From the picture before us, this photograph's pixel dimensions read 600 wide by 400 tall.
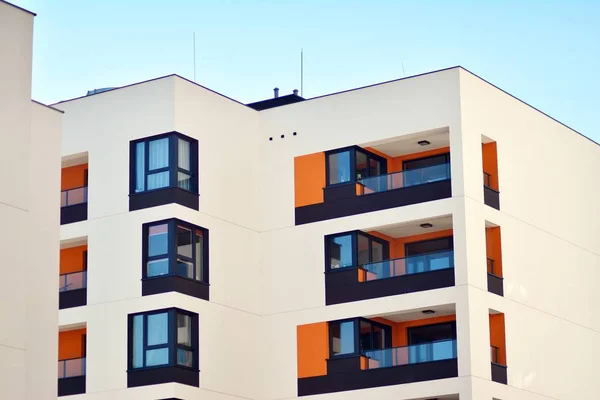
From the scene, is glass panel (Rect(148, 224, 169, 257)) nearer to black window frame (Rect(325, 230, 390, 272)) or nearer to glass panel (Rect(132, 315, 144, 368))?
glass panel (Rect(132, 315, 144, 368))

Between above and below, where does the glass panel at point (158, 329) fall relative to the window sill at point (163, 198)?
below

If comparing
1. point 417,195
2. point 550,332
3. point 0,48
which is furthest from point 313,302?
point 0,48

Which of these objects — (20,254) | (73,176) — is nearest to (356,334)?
(73,176)

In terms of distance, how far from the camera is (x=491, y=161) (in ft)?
168

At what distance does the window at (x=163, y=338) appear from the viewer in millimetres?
48094

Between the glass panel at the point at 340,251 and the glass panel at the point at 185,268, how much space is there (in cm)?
499

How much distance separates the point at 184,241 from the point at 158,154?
3143 mm

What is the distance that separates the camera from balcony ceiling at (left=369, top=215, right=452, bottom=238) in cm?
5038

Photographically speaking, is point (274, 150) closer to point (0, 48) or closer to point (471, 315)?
point (471, 315)

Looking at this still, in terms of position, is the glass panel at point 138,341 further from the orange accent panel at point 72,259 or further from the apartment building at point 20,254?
the apartment building at point 20,254

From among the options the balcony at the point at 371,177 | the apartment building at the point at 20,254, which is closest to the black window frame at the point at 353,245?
the balcony at the point at 371,177

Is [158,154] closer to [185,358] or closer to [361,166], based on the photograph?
[185,358]

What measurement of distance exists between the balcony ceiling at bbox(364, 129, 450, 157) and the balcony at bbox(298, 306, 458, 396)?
598 centimetres

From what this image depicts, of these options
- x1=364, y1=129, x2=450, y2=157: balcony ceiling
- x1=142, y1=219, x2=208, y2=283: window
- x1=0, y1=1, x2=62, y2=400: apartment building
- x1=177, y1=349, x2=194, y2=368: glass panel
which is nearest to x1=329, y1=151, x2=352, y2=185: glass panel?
x1=364, y1=129, x2=450, y2=157: balcony ceiling
